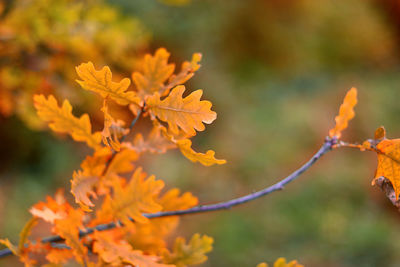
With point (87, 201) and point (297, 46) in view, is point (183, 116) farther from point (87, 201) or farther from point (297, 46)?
point (297, 46)

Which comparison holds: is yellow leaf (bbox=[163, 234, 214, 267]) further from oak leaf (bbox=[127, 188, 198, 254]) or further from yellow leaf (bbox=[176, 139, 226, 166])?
yellow leaf (bbox=[176, 139, 226, 166])

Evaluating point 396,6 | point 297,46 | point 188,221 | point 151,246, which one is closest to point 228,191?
point 188,221

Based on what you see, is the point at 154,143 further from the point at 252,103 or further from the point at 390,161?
the point at 252,103

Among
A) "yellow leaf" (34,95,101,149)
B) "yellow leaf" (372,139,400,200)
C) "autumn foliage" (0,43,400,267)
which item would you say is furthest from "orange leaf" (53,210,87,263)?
"yellow leaf" (372,139,400,200)

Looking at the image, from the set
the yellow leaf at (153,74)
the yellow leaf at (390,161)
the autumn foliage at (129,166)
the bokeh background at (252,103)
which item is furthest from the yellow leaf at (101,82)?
the bokeh background at (252,103)

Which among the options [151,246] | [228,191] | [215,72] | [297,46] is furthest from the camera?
[297,46]

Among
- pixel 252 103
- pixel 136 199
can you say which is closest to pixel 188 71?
pixel 136 199

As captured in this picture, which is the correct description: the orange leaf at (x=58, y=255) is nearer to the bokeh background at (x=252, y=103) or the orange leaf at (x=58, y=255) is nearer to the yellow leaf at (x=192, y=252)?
the yellow leaf at (x=192, y=252)
